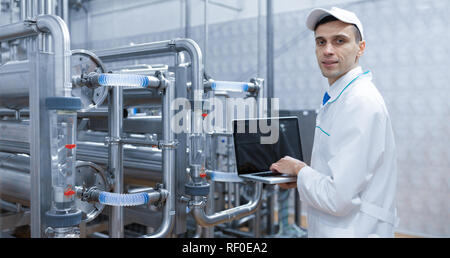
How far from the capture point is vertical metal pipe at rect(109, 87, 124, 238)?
6.01 feet

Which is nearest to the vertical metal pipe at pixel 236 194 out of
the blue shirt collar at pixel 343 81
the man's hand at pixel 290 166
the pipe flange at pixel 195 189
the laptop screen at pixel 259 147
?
the pipe flange at pixel 195 189

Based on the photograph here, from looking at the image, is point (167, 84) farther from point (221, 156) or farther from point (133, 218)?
point (221, 156)

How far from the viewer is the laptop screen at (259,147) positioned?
158 cm

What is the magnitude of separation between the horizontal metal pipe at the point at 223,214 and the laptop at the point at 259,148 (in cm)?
50

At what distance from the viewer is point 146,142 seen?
1.85 metres

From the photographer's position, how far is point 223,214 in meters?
2.21

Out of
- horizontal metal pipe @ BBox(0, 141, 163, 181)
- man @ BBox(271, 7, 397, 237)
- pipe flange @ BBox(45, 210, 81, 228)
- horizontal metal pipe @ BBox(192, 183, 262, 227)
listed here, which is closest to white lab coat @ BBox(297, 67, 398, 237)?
man @ BBox(271, 7, 397, 237)

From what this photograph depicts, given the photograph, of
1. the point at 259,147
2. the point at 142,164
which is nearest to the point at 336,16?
the point at 259,147

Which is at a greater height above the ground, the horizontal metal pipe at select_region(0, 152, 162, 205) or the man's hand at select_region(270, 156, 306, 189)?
the man's hand at select_region(270, 156, 306, 189)

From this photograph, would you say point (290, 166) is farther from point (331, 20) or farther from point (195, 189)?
point (195, 189)

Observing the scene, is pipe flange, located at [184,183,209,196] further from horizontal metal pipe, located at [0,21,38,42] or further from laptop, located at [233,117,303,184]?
horizontal metal pipe, located at [0,21,38,42]

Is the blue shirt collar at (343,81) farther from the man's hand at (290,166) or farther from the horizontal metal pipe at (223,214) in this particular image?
the horizontal metal pipe at (223,214)

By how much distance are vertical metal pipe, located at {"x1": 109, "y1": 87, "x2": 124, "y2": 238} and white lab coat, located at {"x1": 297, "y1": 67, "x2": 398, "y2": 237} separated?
0.96 m

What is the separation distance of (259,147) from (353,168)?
0.55 m
